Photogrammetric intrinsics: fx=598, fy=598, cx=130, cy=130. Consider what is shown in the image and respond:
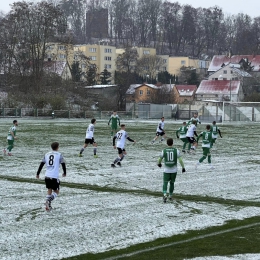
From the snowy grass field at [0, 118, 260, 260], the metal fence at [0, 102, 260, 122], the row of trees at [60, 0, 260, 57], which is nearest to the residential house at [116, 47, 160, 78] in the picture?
the row of trees at [60, 0, 260, 57]

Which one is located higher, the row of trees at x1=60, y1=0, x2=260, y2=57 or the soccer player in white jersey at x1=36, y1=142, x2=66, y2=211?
the row of trees at x1=60, y1=0, x2=260, y2=57

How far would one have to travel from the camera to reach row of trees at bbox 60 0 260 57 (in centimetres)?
17662

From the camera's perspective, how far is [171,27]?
176 meters

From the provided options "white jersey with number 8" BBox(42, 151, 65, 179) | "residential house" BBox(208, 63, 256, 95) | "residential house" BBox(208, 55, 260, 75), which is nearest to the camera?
"white jersey with number 8" BBox(42, 151, 65, 179)

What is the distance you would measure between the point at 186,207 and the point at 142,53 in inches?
5775

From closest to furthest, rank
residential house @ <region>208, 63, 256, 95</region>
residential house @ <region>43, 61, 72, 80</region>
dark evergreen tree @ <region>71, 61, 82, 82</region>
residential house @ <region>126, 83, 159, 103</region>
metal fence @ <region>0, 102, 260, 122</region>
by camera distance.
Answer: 1. metal fence @ <region>0, 102, 260, 122</region>
2. residential house @ <region>43, 61, 72, 80</region>
3. dark evergreen tree @ <region>71, 61, 82, 82</region>
4. residential house @ <region>126, 83, 159, 103</region>
5. residential house @ <region>208, 63, 256, 95</region>

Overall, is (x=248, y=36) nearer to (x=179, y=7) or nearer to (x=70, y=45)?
(x=179, y=7)

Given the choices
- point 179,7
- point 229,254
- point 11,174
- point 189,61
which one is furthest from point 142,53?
point 229,254

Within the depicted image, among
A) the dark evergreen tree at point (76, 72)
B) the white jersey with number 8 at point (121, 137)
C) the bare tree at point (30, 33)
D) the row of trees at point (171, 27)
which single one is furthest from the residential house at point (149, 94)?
the white jersey with number 8 at point (121, 137)

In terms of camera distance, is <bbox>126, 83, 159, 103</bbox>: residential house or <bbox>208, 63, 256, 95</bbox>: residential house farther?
<bbox>208, 63, 256, 95</bbox>: residential house

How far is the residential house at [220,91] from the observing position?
A: 118062mm

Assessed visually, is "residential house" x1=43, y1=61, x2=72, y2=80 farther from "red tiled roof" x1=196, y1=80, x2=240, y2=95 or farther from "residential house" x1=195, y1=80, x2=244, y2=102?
"red tiled roof" x1=196, y1=80, x2=240, y2=95

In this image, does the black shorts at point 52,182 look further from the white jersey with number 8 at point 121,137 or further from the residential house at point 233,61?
the residential house at point 233,61

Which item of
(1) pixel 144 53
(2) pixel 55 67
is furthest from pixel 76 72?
(1) pixel 144 53
